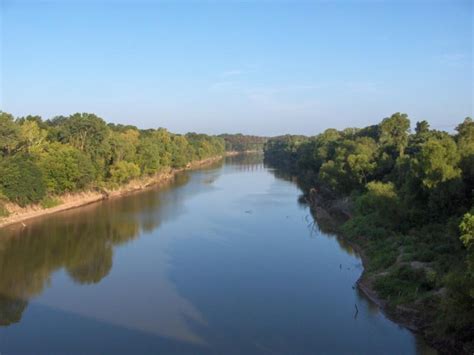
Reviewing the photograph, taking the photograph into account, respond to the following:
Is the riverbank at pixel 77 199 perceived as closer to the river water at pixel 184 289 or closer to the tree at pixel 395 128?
the river water at pixel 184 289

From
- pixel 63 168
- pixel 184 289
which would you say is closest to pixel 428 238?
pixel 184 289

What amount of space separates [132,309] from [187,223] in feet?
44.5

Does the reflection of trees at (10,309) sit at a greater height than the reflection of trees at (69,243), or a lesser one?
lesser

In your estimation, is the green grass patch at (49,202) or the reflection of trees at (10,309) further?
the green grass patch at (49,202)

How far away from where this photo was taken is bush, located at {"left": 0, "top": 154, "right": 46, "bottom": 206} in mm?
26545

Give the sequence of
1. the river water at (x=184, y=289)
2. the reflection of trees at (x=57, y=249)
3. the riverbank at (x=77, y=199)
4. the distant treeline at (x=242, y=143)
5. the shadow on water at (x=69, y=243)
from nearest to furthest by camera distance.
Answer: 1. the river water at (x=184, y=289)
2. the reflection of trees at (x=57, y=249)
3. the shadow on water at (x=69, y=243)
4. the riverbank at (x=77, y=199)
5. the distant treeline at (x=242, y=143)

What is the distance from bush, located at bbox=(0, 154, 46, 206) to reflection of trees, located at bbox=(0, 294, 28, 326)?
1207cm

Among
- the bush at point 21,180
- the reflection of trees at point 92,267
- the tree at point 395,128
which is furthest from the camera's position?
the tree at point 395,128

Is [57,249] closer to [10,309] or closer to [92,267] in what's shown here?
[92,267]

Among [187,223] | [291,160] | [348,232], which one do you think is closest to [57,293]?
[187,223]

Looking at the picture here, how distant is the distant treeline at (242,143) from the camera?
143875mm

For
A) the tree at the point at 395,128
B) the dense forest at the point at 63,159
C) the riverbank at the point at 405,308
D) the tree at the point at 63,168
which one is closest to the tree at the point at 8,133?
the dense forest at the point at 63,159

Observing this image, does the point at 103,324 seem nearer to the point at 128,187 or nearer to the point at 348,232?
the point at 348,232

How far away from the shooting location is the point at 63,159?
3186 centimetres
